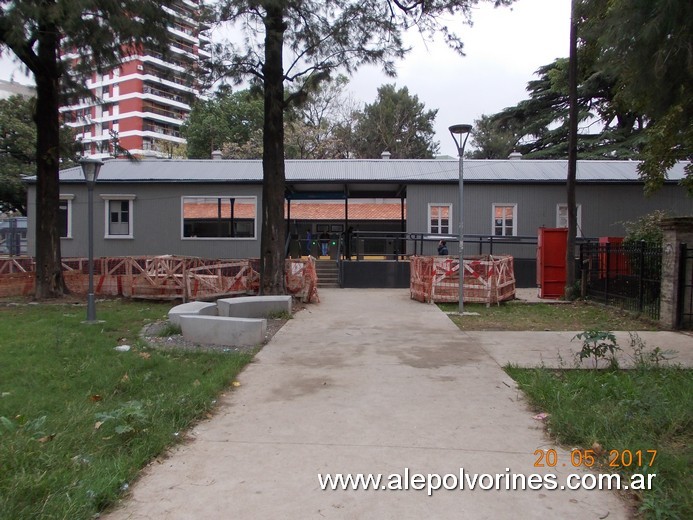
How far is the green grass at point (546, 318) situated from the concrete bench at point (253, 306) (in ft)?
12.0

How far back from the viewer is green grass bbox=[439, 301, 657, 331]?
33.2ft

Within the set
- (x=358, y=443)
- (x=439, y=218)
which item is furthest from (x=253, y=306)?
(x=439, y=218)

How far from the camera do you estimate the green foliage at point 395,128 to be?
1742 inches

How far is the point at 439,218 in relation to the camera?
21516 mm

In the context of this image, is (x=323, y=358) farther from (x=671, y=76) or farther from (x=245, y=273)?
(x=245, y=273)

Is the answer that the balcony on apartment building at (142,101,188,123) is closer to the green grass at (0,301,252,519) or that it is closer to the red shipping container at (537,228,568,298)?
the red shipping container at (537,228,568,298)

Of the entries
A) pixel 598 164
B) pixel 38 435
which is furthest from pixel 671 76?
pixel 598 164

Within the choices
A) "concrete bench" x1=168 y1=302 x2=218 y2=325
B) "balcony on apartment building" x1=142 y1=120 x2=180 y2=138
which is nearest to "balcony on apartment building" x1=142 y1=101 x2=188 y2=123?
"balcony on apartment building" x1=142 y1=120 x2=180 y2=138

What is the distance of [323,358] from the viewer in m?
7.25

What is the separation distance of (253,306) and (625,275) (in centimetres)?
914

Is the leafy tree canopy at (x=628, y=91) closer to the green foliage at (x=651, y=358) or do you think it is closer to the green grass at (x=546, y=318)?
the green foliage at (x=651, y=358)

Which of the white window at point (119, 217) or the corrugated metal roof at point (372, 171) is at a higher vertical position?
the corrugated metal roof at point (372, 171)
